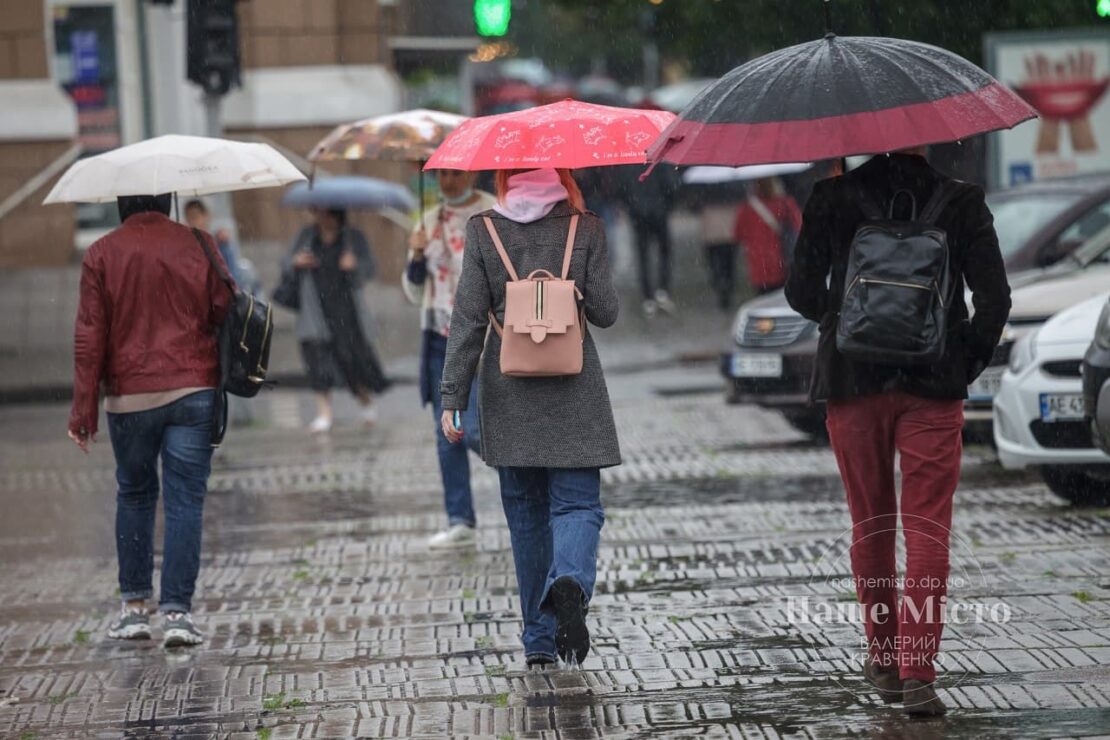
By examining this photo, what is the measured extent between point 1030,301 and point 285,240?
14559 mm

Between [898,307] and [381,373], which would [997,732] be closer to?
[898,307]

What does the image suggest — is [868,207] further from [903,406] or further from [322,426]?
[322,426]

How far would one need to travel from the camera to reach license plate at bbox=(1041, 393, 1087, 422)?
30.6ft

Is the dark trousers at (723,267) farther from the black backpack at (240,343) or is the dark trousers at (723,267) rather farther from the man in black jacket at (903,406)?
the man in black jacket at (903,406)

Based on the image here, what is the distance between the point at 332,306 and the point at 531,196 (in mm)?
9099

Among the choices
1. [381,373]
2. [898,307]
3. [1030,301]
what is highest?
[898,307]

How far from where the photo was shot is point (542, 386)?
643 centimetres

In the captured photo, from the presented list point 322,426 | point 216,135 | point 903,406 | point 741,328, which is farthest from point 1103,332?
point 216,135

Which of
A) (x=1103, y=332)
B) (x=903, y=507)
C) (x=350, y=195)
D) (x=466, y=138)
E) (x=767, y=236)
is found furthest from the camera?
(x=767, y=236)

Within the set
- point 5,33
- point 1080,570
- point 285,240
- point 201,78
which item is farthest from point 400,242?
point 1080,570

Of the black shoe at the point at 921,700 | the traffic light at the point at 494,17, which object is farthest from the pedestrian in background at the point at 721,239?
the black shoe at the point at 921,700

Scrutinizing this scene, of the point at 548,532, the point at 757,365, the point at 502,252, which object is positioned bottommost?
the point at 757,365

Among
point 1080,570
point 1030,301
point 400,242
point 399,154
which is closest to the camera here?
point 1080,570

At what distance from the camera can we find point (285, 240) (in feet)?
79.3
